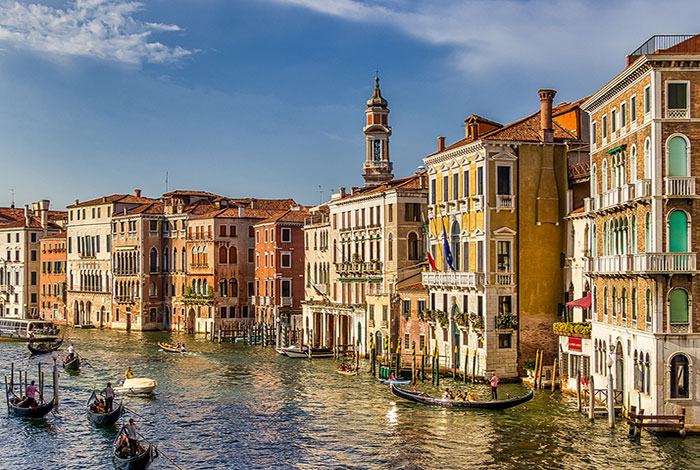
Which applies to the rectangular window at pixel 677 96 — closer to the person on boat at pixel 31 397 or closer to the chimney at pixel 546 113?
the chimney at pixel 546 113

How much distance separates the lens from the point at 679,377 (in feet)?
82.9

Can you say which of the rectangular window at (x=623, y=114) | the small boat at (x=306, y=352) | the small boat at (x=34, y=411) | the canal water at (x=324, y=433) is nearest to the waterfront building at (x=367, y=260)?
the small boat at (x=306, y=352)

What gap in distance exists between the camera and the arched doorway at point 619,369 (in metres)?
28.5

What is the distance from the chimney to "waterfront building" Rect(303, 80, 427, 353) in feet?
34.0

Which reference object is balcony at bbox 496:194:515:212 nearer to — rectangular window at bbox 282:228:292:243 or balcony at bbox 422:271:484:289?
balcony at bbox 422:271:484:289

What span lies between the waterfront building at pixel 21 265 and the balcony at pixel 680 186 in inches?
2893

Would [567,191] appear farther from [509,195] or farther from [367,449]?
[367,449]

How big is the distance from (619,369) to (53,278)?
67961mm

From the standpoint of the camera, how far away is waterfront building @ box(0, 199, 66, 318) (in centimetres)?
8869

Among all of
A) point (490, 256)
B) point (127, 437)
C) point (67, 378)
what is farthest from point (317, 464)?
point (67, 378)

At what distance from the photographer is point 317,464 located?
25547mm

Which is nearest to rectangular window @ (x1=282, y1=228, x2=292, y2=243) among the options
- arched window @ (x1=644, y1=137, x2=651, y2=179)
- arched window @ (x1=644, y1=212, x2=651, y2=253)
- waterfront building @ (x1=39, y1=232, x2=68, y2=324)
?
waterfront building @ (x1=39, y1=232, x2=68, y2=324)

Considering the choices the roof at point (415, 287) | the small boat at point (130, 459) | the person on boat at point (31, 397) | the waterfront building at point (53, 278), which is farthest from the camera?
the waterfront building at point (53, 278)

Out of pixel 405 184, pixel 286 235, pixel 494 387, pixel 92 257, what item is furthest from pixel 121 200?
pixel 494 387
